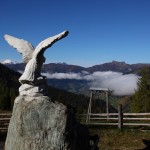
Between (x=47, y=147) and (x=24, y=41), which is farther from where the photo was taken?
(x=24, y=41)

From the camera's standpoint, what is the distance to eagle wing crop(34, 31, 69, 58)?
9.81 meters

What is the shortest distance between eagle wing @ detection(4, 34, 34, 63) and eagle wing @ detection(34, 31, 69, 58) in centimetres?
28

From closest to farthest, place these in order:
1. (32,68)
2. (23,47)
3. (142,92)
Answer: (32,68) → (23,47) → (142,92)

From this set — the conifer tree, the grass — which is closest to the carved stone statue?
the grass

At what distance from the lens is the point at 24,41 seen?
1059 centimetres

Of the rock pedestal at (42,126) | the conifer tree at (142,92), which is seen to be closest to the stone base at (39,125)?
the rock pedestal at (42,126)

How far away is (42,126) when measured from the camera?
32.3 feet

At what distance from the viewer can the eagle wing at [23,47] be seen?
1037 cm

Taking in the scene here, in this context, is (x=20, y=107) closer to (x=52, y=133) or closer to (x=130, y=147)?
(x=52, y=133)

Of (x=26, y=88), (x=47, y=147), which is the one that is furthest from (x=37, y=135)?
(x=26, y=88)

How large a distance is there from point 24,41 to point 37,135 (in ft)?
7.62

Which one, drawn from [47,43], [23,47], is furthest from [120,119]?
[47,43]

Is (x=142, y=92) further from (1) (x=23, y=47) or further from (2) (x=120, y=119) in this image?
(1) (x=23, y=47)

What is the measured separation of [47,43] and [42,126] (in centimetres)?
188
